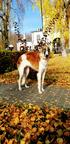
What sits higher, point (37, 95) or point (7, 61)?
point (37, 95)

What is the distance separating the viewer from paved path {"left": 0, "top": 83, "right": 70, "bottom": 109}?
1123 cm

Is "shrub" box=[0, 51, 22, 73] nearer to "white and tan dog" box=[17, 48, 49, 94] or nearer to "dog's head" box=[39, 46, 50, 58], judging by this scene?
"white and tan dog" box=[17, 48, 49, 94]

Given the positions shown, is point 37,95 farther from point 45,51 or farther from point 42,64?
point 45,51

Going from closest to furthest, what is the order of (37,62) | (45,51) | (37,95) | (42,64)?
(45,51)
(37,95)
(42,64)
(37,62)

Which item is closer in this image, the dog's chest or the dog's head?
the dog's head

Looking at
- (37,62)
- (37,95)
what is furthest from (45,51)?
(37,95)

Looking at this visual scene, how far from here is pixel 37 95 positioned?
12.6 m

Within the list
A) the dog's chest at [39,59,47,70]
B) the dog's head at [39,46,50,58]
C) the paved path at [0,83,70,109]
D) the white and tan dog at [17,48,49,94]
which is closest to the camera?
the paved path at [0,83,70,109]

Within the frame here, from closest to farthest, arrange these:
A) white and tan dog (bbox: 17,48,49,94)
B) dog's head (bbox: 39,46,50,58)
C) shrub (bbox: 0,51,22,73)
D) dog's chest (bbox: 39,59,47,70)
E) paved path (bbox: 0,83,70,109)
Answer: paved path (bbox: 0,83,70,109)
dog's head (bbox: 39,46,50,58)
white and tan dog (bbox: 17,48,49,94)
dog's chest (bbox: 39,59,47,70)
shrub (bbox: 0,51,22,73)

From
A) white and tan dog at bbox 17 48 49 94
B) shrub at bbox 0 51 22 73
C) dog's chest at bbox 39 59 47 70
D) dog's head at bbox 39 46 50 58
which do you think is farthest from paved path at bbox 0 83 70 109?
shrub at bbox 0 51 22 73

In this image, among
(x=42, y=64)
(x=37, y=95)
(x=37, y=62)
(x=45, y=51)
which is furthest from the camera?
(x=37, y=62)

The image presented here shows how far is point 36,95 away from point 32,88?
1.66 meters

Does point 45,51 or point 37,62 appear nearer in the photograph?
point 45,51

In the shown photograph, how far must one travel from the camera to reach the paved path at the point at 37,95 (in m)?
11.2
